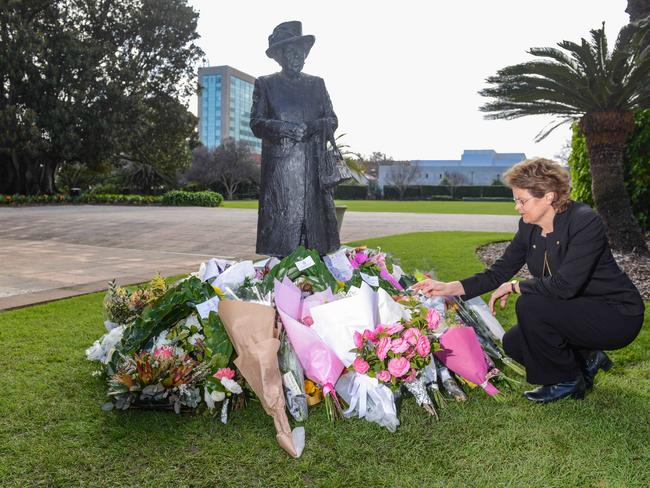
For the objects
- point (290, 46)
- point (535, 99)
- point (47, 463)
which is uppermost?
point (535, 99)

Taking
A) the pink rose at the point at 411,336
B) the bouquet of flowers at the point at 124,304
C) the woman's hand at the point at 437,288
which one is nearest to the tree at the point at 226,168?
the bouquet of flowers at the point at 124,304

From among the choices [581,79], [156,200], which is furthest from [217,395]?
[156,200]

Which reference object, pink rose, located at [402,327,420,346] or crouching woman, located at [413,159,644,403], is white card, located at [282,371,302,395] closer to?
pink rose, located at [402,327,420,346]

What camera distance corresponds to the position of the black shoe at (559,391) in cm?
298

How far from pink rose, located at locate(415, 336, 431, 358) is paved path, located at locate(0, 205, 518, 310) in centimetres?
403

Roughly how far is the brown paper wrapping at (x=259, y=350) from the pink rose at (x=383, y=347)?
53cm

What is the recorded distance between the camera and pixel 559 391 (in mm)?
2979

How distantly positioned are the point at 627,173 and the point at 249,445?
948cm

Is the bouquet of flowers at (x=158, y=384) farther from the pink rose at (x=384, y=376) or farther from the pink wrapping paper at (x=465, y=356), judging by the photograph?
the pink wrapping paper at (x=465, y=356)

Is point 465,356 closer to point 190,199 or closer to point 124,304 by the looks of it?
point 124,304

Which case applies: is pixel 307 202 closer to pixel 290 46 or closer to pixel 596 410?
pixel 290 46

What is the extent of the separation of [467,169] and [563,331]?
278 ft

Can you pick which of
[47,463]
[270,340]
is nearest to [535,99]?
[270,340]

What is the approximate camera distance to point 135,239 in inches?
481
